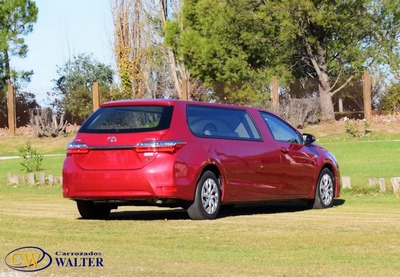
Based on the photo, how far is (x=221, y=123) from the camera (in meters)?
15.1

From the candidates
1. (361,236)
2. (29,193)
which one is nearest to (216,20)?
(29,193)

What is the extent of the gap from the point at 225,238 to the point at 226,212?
4.53m

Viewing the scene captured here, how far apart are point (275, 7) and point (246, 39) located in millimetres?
3133

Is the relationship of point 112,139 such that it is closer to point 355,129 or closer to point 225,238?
point 225,238

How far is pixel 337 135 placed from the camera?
1549 inches

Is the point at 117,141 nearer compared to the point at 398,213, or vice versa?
the point at 117,141

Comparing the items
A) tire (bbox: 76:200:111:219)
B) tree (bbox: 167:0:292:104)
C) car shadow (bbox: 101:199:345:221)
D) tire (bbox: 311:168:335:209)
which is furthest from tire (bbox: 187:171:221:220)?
tree (bbox: 167:0:292:104)

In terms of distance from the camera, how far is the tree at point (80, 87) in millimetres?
50500

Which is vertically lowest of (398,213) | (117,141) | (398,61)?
(398,213)

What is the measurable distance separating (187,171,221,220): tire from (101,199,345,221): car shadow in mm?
582

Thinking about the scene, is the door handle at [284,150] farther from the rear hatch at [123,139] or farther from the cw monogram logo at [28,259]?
the cw monogram logo at [28,259]

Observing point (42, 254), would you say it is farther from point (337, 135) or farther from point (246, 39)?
point (246, 39)

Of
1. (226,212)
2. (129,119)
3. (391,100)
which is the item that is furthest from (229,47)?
(129,119)

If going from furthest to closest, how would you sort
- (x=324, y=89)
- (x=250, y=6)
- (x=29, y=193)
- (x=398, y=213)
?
(x=250, y=6) < (x=324, y=89) < (x=29, y=193) < (x=398, y=213)
